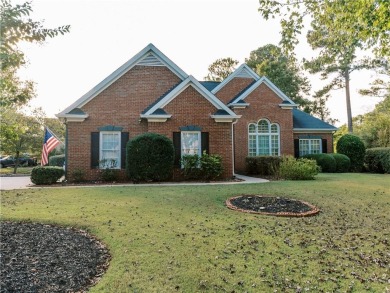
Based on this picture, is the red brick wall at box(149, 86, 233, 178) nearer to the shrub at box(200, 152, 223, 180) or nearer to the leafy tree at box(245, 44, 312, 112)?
the shrub at box(200, 152, 223, 180)

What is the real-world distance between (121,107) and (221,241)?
38.2 feet

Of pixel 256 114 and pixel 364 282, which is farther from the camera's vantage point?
pixel 256 114

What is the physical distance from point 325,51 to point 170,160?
7723mm

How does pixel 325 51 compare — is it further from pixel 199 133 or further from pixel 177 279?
pixel 177 279

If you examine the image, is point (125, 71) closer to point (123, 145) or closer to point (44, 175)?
point (123, 145)

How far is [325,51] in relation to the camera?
1098 cm

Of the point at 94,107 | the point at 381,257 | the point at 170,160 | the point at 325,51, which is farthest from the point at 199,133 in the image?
the point at 381,257

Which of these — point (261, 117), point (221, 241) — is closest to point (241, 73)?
point (261, 117)

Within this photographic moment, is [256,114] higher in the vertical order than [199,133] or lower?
higher

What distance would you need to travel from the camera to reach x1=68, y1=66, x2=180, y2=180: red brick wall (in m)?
15.0

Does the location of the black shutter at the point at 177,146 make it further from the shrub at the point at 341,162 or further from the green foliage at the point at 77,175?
the shrub at the point at 341,162

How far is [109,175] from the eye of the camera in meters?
14.7

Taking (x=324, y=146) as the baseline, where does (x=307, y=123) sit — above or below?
above

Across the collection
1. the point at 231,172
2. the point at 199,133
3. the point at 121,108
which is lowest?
the point at 231,172
